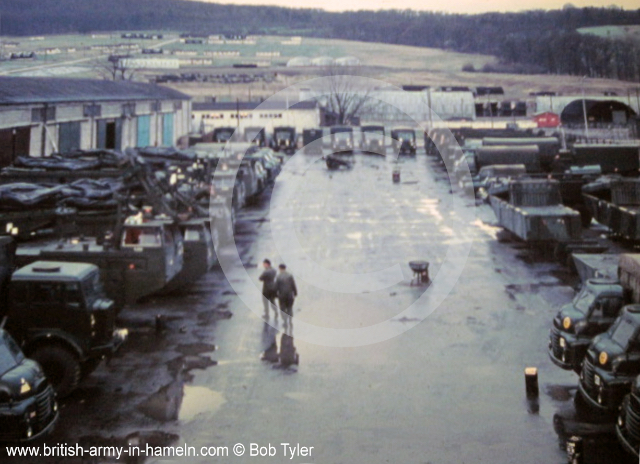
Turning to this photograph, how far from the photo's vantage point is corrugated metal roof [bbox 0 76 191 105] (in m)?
36.8

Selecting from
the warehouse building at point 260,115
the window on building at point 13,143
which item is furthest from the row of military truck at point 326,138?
the window on building at point 13,143

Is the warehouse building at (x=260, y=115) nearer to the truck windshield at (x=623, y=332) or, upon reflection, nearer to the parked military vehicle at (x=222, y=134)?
the parked military vehicle at (x=222, y=134)

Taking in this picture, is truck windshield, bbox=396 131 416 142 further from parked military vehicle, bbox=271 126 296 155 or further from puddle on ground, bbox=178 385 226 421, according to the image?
puddle on ground, bbox=178 385 226 421

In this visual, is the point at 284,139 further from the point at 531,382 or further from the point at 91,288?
the point at 531,382

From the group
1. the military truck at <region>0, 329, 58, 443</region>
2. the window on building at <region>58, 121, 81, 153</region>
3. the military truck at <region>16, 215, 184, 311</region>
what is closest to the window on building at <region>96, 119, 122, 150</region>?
the window on building at <region>58, 121, 81, 153</region>

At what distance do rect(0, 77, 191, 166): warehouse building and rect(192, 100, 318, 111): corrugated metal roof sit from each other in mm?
22342

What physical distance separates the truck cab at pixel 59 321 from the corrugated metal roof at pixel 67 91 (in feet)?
75.1

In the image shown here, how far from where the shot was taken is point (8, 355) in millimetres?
10852

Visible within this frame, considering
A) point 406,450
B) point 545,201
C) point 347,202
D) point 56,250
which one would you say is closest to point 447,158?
point 347,202

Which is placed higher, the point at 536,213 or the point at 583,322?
the point at 536,213

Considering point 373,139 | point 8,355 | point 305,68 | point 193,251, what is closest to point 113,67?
point 373,139

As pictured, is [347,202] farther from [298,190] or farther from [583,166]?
[583,166]

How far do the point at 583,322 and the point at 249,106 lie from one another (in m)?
82.6

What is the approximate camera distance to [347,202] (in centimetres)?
3806
